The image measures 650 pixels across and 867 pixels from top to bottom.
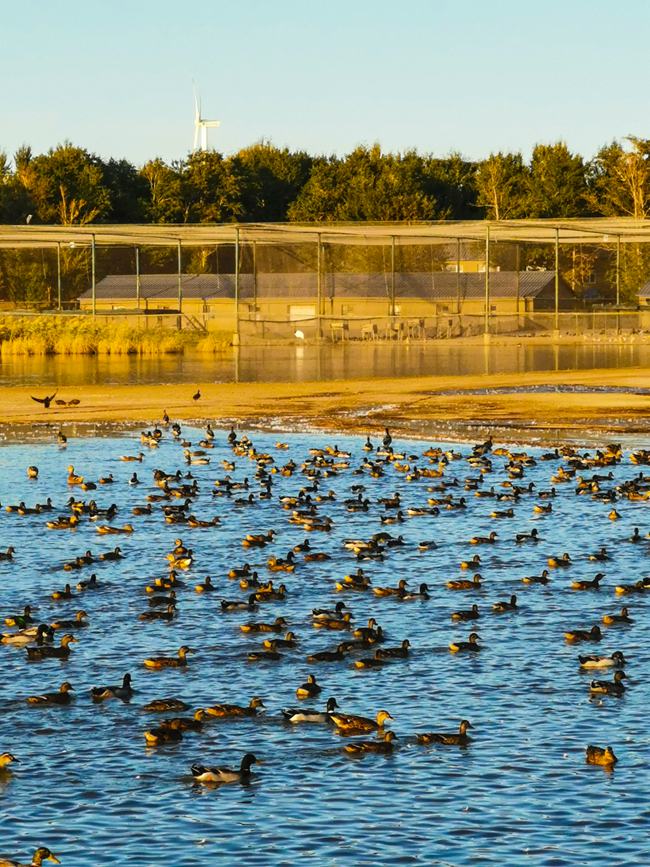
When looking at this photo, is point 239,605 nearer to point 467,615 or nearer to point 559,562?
point 467,615

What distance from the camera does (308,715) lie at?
17.0 metres

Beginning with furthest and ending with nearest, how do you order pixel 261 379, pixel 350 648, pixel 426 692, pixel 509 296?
pixel 509 296 → pixel 261 379 → pixel 350 648 → pixel 426 692

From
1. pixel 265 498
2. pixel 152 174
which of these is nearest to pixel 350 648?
pixel 265 498

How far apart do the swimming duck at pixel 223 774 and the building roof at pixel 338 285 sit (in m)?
77.6

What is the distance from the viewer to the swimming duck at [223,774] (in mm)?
15133

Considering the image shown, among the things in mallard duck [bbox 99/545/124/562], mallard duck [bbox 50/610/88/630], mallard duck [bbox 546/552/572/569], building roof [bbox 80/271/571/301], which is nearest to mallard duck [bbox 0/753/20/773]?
mallard duck [bbox 50/610/88/630]

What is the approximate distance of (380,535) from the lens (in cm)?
2716

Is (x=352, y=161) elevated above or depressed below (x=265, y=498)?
above

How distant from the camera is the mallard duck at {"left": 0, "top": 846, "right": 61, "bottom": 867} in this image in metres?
12.8

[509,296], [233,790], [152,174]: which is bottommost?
[233,790]

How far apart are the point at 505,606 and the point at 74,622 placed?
587 cm

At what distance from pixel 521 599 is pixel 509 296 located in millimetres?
76265

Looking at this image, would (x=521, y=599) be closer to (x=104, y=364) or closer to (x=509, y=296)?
(x=104, y=364)

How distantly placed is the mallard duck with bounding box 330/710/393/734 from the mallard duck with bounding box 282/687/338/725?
0.18 meters
